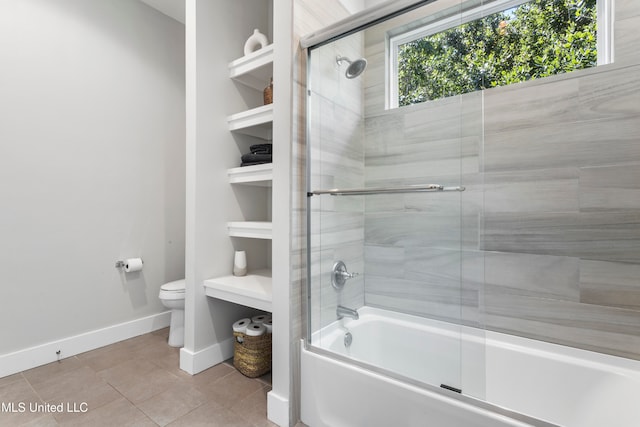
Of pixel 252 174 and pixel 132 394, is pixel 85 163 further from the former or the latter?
pixel 132 394

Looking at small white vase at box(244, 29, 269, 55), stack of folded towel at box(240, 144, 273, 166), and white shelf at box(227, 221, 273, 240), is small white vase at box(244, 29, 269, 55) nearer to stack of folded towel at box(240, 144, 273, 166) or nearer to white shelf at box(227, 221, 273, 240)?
stack of folded towel at box(240, 144, 273, 166)

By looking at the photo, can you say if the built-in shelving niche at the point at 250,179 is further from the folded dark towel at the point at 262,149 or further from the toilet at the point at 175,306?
the toilet at the point at 175,306

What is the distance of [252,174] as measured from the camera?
6.99 ft

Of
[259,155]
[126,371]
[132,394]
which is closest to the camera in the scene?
[132,394]

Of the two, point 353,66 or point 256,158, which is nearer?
point 353,66

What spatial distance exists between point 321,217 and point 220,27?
1.56 meters

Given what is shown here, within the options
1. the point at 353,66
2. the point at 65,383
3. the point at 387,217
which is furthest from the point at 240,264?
the point at 353,66

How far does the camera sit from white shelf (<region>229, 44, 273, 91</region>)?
202 cm

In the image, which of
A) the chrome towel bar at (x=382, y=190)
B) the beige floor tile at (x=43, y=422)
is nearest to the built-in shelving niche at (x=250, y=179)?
the chrome towel bar at (x=382, y=190)

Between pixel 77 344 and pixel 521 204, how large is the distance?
3036 millimetres

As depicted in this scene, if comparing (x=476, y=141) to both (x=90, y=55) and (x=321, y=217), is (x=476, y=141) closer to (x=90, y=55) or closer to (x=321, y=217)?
(x=321, y=217)

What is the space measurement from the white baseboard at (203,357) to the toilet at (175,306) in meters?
0.34

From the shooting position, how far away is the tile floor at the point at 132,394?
1585mm

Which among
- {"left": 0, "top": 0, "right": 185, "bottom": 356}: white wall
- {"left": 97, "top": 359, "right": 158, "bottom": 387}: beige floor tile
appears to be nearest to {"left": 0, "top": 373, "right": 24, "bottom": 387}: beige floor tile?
{"left": 0, "top": 0, "right": 185, "bottom": 356}: white wall
